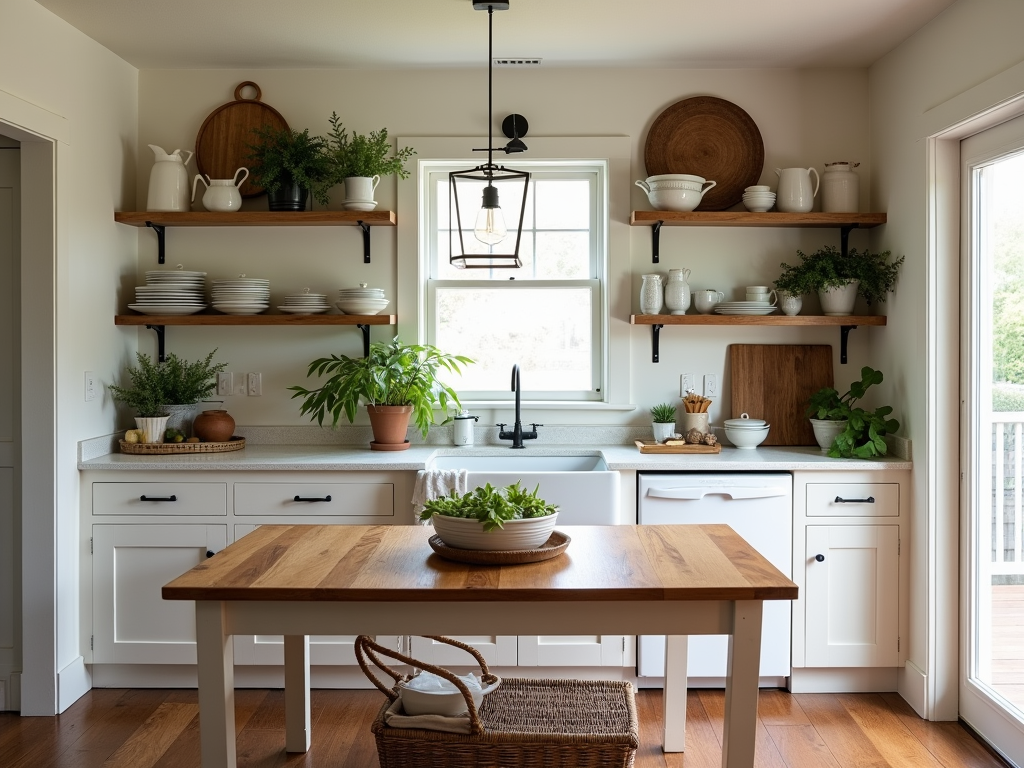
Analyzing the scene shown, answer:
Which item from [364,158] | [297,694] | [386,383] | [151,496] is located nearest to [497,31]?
[364,158]

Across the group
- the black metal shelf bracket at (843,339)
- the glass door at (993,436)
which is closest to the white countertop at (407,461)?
the glass door at (993,436)

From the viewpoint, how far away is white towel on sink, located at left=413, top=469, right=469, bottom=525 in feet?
11.1

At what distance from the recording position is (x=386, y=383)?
374 centimetres

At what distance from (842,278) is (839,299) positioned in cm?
9

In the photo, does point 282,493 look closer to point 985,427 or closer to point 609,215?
point 609,215

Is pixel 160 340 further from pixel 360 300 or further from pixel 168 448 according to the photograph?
pixel 360 300

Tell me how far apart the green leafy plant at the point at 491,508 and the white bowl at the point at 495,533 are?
0.02 metres

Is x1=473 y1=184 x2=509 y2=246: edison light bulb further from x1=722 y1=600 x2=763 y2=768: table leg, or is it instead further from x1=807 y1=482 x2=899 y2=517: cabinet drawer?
x1=807 y1=482 x2=899 y2=517: cabinet drawer

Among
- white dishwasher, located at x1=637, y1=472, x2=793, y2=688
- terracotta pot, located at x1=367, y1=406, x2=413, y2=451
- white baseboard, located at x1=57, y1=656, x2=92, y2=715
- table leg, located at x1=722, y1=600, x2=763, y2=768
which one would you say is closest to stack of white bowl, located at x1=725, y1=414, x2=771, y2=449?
white dishwasher, located at x1=637, y1=472, x2=793, y2=688

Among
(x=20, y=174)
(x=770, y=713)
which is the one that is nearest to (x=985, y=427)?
(x=770, y=713)

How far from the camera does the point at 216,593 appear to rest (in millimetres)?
1955

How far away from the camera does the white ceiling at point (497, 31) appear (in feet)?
10.7

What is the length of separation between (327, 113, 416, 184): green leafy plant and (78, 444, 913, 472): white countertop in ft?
3.81

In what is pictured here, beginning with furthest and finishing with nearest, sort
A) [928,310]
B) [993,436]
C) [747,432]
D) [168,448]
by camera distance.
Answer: [747,432]
[168,448]
[928,310]
[993,436]
